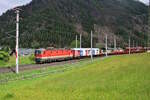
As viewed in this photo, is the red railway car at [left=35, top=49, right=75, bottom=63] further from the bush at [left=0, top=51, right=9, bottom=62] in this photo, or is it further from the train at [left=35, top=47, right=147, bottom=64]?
the bush at [left=0, top=51, right=9, bottom=62]

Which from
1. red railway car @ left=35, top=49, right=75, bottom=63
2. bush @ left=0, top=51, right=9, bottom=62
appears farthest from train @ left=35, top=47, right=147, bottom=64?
bush @ left=0, top=51, right=9, bottom=62

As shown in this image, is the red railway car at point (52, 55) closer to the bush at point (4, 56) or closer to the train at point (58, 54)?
the train at point (58, 54)

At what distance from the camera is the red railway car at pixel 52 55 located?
67.4 m

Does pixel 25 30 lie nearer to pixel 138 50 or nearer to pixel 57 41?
pixel 57 41

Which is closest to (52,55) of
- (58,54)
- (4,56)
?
(58,54)

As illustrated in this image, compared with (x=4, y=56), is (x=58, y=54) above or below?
above

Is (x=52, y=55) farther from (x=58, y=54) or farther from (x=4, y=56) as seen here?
(x=4, y=56)

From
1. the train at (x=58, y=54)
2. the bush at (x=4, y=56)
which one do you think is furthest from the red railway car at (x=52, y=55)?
the bush at (x=4, y=56)

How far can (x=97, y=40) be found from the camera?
19712 cm

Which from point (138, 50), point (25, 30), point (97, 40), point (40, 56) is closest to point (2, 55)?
point (40, 56)

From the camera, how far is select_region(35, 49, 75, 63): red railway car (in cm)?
6740

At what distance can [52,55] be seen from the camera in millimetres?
72250

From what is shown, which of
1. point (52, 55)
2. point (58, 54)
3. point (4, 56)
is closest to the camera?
point (4, 56)

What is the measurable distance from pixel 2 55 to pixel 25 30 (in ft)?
357
